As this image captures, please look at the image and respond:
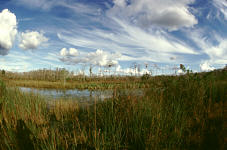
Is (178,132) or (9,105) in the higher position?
(9,105)

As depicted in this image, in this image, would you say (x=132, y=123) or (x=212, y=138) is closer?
(x=212, y=138)

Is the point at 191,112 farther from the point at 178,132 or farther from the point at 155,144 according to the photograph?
the point at 155,144

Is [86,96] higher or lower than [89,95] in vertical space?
lower

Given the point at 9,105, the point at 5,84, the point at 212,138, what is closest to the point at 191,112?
the point at 212,138

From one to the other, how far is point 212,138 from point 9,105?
459 centimetres

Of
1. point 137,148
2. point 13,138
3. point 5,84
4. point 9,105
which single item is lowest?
point 137,148

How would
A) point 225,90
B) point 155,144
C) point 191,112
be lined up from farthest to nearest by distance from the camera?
point 225,90, point 191,112, point 155,144

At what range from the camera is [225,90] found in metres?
4.80

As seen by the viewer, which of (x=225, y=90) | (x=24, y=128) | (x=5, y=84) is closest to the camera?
(x=24, y=128)

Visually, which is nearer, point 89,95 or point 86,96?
point 89,95

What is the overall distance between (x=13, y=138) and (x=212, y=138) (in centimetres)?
376

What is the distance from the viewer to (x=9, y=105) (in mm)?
3287

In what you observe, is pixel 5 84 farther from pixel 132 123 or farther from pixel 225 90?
pixel 225 90

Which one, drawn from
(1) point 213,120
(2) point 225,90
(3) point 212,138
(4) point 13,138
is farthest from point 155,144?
(2) point 225,90
